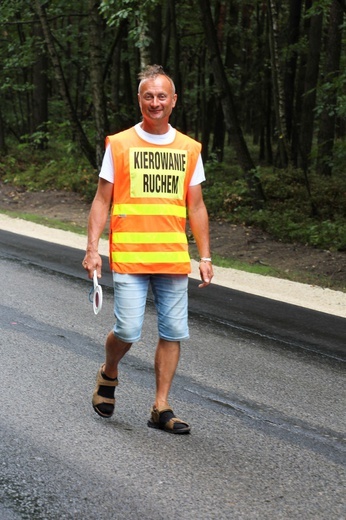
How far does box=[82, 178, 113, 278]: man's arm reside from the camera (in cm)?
475

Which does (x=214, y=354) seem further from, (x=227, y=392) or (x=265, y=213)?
(x=265, y=213)

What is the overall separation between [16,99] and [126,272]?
35.6 metres

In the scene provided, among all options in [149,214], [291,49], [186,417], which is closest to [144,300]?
[149,214]

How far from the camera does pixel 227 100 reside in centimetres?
1733

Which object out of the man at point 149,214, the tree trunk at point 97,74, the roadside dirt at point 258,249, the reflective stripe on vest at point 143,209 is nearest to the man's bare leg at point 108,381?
the man at point 149,214

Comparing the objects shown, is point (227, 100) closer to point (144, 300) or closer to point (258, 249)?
point (258, 249)

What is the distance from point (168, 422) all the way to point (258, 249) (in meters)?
9.06

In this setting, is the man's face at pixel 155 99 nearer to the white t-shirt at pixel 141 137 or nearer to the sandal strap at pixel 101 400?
the white t-shirt at pixel 141 137

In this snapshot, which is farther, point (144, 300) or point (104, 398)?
point (104, 398)

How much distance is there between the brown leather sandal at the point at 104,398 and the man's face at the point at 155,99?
1625mm

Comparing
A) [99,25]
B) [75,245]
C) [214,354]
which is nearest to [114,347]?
[214,354]

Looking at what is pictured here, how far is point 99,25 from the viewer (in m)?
19.0

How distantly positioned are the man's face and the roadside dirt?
6.85 m

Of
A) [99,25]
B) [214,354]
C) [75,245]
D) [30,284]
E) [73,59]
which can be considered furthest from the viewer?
[73,59]
